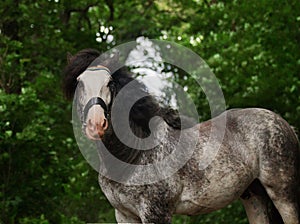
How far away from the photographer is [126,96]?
157 inches

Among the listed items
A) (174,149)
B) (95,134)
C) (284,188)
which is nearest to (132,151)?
(174,149)

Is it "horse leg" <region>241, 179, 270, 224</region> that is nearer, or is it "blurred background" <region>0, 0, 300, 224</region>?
"horse leg" <region>241, 179, 270, 224</region>

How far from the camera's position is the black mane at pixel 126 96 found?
4.02 m

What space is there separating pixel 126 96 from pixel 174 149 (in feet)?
1.79

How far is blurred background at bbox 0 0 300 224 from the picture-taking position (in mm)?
6910

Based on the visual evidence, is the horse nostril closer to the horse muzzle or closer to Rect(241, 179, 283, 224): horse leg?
the horse muzzle

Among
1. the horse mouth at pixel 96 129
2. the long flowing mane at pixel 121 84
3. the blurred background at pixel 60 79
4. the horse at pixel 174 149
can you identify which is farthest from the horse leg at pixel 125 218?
the blurred background at pixel 60 79

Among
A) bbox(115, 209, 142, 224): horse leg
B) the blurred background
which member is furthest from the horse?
the blurred background

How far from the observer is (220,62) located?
898cm

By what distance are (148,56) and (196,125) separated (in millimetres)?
6380

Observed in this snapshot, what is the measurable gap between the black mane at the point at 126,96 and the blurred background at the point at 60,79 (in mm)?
2187

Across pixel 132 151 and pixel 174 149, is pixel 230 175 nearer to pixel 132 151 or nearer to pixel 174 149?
pixel 174 149

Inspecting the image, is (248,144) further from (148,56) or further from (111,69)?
(148,56)

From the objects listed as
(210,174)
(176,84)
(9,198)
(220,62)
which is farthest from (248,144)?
(176,84)
